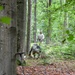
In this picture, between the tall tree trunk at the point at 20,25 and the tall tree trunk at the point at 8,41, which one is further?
the tall tree trunk at the point at 20,25

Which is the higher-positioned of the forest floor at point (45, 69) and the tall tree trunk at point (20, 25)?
the tall tree trunk at point (20, 25)

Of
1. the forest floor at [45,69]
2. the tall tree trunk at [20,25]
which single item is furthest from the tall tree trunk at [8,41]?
the tall tree trunk at [20,25]

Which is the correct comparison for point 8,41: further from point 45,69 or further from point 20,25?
point 45,69

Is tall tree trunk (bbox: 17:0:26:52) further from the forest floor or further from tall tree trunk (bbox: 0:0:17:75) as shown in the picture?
tall tree trunk (bbox: 0:0:17:75)

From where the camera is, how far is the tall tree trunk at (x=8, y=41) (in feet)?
7.06

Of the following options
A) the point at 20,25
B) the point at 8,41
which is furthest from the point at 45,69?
the point at 8,41

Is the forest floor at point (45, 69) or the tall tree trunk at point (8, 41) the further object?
the forest floor at point (45, 69)

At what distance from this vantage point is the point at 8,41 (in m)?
2.16

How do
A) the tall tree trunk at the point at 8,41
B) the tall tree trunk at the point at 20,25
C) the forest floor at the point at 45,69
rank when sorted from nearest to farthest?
the tall tree trunk at the point at 8,41 < the forest floor at the point at 45,69 < the tall tree trunk at the point at 20,25

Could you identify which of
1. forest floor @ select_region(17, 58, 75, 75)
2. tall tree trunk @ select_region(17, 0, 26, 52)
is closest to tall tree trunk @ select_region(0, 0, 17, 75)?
forest floor @ select_region(17, 58, 75, 75)

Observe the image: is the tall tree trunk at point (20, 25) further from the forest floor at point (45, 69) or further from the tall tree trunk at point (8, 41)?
the tall tree trunk at point (8, 41)

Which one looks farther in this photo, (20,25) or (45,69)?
(45,69)

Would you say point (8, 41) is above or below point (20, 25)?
below

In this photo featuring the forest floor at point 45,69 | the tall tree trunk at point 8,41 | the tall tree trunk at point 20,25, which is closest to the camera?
the tall tree trunk at point 8,41
